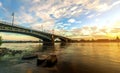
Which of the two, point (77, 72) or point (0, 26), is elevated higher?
point (0, 26)

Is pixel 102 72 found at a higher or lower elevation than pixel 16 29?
lower

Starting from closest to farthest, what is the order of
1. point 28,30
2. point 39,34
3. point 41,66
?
point 41,66 < point 28,30 < point 39,34

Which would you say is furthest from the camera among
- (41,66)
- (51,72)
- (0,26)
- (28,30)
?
(28,30)

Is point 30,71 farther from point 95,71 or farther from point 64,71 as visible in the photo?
point 95,71

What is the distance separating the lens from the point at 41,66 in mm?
23734

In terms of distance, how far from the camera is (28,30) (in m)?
89.7

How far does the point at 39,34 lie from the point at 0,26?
46302mm

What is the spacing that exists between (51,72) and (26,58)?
1419cm

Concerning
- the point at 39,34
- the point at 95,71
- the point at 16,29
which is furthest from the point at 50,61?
the point at 39,34

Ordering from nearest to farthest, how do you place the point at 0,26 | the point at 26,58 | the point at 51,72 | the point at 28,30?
the point at 51,72, the point at 26,58, the point at 0,26, the point at 28,30

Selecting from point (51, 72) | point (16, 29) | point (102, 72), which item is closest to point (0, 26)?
point (16, 29)

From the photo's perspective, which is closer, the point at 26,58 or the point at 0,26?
the point at 26,58

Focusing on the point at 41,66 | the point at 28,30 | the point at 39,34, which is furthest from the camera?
the point at 39,34

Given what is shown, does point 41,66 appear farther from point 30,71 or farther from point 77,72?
point 77,72
